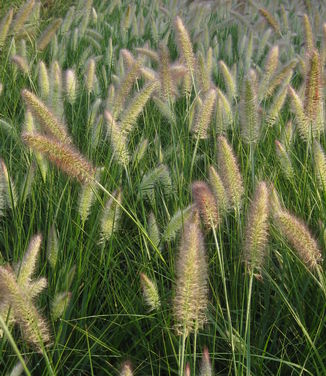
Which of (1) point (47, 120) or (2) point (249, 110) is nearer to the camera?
(1) point (47, 120)

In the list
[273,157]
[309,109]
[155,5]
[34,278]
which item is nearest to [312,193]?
[309,109]

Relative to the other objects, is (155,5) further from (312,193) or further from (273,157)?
(312,193)

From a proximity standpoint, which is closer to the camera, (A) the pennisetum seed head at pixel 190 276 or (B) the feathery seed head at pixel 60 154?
(A) the pennisetum seed head at pixel 190 276

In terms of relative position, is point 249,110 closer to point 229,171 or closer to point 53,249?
point 229,171

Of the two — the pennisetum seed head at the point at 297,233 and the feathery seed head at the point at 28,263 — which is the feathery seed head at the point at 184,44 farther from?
the feathery seed head at the point at 28,263

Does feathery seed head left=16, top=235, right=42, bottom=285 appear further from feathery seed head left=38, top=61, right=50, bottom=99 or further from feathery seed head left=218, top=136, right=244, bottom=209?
feathery seed head left=38, top=61, right=50, bottom=99

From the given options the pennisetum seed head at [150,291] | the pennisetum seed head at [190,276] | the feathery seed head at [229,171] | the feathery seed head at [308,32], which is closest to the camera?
the pennisetum seed head at [190,276]

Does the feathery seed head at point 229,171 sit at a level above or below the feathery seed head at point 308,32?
below

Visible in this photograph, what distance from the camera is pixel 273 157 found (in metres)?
2.27

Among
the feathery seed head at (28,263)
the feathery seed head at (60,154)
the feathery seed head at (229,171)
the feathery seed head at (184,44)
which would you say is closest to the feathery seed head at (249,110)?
the feathery seed head at (229,171)

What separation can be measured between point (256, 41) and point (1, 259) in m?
2.99

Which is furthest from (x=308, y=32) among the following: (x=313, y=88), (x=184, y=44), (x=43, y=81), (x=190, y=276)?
(x=190, y=276)

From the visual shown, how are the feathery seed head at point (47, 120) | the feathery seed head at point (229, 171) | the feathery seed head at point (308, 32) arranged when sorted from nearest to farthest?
the feathery seed head at point (229, 171), the feathery seed head at point (47, 120), the feathery seed head at point (308, 32)

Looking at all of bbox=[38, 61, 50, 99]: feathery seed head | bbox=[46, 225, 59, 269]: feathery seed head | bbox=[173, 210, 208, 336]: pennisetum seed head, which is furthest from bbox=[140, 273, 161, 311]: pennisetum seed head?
bbox=[38, 61, 50, 99]: feathery seed head
